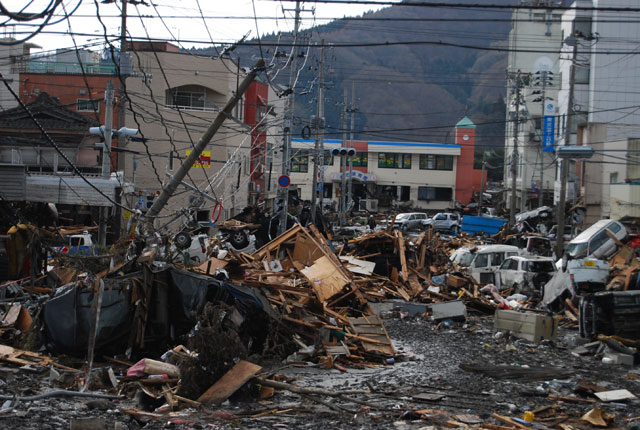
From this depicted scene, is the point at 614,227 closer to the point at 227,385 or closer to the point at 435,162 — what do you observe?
the point at 227,385

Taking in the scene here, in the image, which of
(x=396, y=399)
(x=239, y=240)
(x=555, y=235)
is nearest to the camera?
(x=396, y=399)

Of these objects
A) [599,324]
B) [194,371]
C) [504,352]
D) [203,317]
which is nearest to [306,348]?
[203,317]

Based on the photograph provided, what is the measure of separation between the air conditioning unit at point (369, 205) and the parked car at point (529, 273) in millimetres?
48960

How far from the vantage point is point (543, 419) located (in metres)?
9.77

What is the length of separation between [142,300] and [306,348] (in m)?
3.24

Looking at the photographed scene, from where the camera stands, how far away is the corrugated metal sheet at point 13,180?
22156 millimetres

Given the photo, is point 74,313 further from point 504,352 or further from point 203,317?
point 504,352

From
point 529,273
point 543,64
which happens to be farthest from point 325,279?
point 543,64

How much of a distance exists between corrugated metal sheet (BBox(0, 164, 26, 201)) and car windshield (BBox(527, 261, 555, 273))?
17.5 metres

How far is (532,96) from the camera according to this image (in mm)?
77375

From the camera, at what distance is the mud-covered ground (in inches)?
350

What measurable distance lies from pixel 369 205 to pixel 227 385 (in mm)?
64869

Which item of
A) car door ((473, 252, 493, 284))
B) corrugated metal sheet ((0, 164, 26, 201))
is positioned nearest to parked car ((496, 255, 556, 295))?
car door ((473, 252, 493, 284))

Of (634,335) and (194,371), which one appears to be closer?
(194,371)
